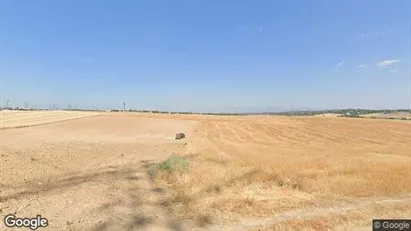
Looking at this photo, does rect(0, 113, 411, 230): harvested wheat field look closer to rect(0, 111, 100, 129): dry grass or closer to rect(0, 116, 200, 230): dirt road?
rect(0, 116, 200, 230): dirt road

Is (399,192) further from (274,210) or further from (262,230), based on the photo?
(262,230)

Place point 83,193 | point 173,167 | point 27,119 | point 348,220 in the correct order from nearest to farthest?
point 348,220 < point 83,193 < point 173,167 < point 27,119

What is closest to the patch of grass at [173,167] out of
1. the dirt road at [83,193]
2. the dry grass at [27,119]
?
the dirt road at [83,193]

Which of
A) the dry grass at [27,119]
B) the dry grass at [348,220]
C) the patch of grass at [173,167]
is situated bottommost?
the dry grass at [348,220]

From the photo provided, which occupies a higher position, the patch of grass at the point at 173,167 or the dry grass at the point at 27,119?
the dry grass at the point at 27,119

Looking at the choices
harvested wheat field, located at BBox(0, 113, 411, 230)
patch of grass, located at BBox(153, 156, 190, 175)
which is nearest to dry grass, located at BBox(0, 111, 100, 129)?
harvested wheat field, located at BBox(0, 113, 411, 230)

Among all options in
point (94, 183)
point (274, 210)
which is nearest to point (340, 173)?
point (274, 210)

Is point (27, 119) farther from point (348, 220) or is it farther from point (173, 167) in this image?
point (348, 220)

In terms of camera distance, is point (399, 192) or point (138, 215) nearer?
point (138, 215)

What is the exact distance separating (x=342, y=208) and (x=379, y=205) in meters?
1.51

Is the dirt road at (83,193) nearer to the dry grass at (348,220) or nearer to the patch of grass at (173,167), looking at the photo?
the patch of grass at (173,167)

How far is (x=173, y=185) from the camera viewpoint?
15719mm

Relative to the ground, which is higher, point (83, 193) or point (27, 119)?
point (27, 119)

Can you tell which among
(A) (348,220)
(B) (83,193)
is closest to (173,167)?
(B) (83,193)
